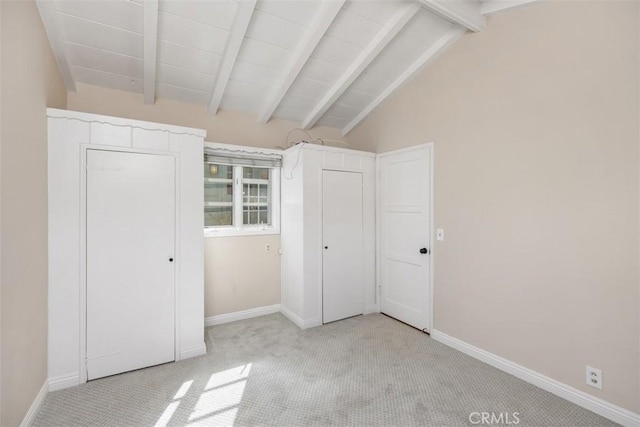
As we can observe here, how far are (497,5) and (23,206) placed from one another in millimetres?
3755

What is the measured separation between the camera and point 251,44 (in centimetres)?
259

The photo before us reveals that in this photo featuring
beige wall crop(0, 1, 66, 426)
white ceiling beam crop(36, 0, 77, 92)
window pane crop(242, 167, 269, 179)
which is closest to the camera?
beige wall crop(0, 1, 66, 426)

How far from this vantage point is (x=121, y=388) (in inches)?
86.7

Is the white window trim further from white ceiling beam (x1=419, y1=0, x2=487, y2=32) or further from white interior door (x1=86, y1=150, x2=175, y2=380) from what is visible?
white ceiling beam (x1=419, y1=0, x2=487, y2=32)

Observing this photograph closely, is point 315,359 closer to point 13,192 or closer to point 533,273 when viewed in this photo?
point 533,273

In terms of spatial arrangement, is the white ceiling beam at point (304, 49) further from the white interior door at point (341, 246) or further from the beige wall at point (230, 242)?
the white interior door at point (341, 246)

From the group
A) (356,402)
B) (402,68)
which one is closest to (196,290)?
(356,402)

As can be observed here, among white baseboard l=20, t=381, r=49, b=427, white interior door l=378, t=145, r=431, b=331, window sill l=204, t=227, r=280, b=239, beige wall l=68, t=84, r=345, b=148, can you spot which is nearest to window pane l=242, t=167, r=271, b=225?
window sill l=204, t=227, r=280, b=239

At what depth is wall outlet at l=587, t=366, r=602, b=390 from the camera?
1.95 m

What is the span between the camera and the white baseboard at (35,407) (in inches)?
69.8

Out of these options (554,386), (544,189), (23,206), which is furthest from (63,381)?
(544,189)

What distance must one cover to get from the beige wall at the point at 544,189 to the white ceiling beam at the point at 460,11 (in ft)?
0.42

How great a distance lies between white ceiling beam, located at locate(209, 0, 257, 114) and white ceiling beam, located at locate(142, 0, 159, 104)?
54 centimetres

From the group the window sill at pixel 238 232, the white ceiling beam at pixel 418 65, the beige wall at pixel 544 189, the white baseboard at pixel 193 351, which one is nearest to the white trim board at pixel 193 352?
the white baseboard at pixel 193 351
